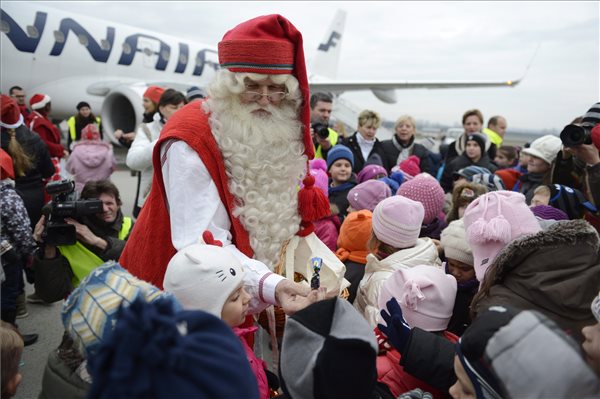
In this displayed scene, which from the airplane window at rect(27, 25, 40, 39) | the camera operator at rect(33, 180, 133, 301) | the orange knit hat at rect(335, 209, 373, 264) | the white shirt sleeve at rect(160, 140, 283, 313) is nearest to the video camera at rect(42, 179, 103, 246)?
the camera operator at rect(33, 180, 133, 301)

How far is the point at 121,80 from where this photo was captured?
40.9 feet

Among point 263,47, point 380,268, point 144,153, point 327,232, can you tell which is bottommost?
point 327,232

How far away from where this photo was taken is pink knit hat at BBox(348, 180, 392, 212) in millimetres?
3000

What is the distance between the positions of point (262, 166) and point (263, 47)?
45cm

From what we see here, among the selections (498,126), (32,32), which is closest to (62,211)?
(498,126)

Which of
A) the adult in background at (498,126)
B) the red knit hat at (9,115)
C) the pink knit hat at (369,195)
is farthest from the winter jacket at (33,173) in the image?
the adult in background at (498,126)

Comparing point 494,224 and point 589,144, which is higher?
point 589,144

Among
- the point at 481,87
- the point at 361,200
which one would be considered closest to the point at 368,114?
the point at 361,200

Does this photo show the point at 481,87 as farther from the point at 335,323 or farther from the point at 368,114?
the point at 335,323

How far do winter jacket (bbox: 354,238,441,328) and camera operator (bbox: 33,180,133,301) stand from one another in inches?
57.9

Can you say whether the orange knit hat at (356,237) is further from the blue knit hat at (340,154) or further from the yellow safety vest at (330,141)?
the yellow safety vest at (330,141)

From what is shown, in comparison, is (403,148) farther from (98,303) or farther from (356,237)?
(98,303)

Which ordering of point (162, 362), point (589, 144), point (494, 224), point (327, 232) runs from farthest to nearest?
point (327, 232) < point (589, 144) < point (494, 224) < point (162, 362)

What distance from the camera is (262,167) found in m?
1.76
